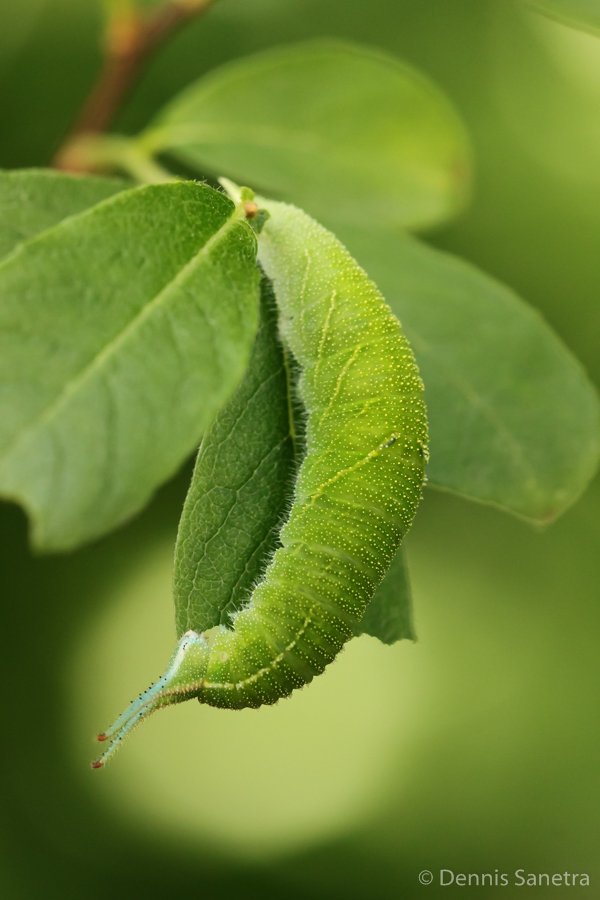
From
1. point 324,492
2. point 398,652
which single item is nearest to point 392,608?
point 324,492

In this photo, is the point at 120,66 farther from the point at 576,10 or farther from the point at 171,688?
the point at 171,688

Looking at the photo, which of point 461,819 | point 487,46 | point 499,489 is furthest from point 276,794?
point 487,46

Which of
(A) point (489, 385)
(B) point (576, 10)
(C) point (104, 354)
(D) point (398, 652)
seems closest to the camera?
(C) point (104, 354)

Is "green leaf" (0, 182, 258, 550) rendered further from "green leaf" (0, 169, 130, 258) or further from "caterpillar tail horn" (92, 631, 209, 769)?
"caterpillar tail horn" (92, 631, 209, 769)

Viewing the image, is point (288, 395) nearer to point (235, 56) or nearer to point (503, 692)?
point (235, 56)

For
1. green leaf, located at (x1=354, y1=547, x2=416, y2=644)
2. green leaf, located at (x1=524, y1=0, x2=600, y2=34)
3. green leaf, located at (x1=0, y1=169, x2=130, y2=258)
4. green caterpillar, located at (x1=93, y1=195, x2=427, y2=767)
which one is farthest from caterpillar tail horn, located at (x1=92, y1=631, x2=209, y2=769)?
green leaf, located at (x1=524, y1=0, x2=600, y2=34)
